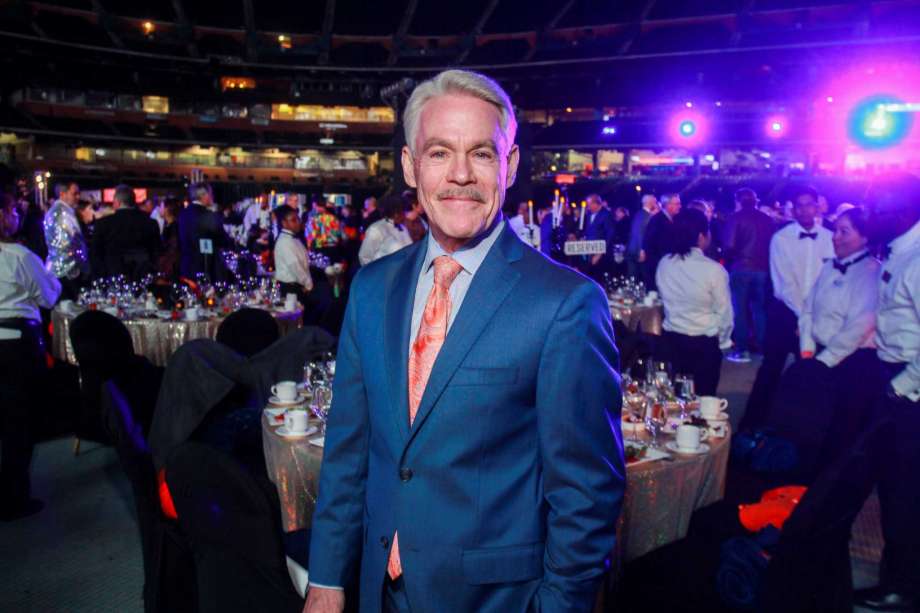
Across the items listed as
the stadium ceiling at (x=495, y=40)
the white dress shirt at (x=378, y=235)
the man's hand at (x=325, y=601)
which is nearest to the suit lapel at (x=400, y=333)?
the man's hand at (x=325, y=601)

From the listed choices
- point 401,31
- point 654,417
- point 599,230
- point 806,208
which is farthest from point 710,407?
point 401,31

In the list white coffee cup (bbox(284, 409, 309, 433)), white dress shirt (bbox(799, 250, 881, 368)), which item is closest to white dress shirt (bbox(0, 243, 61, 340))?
white coffee cup (bbox(284, 409, 309, 433))

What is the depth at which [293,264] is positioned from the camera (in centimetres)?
711

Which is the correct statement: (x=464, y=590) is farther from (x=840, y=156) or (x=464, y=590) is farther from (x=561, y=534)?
(x=840, y=156)

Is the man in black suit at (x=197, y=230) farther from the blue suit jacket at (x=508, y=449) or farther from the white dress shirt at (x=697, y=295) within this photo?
the blue suit jacket at (x=508, y=449)

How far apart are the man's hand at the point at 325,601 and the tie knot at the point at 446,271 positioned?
0.64m

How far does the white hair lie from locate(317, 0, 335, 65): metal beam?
22820mm

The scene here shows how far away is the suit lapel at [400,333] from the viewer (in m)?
1.24

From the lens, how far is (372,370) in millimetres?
1305

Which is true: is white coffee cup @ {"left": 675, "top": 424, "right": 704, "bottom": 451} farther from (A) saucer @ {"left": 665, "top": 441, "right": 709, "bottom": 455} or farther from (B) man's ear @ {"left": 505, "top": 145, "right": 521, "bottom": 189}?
(B) man's ear @ {"left": 505, "top": 145, "right": 521, "bottom": 189}

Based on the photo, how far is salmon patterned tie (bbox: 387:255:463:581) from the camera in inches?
50.0

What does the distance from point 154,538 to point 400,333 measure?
1380 mm

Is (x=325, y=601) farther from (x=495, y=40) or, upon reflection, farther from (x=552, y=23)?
(x=495, y=40)

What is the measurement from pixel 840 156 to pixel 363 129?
54.5ft
